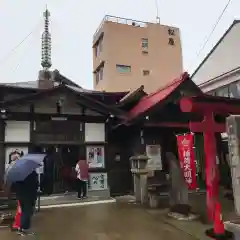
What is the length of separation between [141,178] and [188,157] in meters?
2.44

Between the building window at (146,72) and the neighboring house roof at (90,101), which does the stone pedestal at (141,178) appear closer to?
the neighboring house roof at (90,101)

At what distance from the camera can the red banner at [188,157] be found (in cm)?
1268

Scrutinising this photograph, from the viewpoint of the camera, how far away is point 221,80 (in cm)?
2067

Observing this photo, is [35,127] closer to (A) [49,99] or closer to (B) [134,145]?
(A) [49,99]

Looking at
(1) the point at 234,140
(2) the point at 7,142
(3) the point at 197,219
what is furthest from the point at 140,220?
(2) the point at 7,142

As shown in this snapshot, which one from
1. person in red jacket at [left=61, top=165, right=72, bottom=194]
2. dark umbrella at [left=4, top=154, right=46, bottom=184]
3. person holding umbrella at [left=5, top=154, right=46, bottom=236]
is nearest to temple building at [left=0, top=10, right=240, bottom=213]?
person in red jacket at [left=61, top=165, right=72, bottom=194]

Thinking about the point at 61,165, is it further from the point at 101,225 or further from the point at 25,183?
the point at 25,183

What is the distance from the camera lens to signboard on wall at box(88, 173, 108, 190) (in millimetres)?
14305

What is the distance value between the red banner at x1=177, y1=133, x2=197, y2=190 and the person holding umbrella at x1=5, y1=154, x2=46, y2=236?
715 cm

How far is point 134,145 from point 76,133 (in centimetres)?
307

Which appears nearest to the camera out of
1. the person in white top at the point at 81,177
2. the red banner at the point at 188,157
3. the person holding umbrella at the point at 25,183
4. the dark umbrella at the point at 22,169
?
the dark umbrella at the point at 22,169

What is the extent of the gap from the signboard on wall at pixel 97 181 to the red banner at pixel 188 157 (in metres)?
4.08

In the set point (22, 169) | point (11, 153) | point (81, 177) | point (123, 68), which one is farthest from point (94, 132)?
point (123, 68)

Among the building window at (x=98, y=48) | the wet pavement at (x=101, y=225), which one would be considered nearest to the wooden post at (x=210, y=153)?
the wet pavement at (x=101, y=225)
